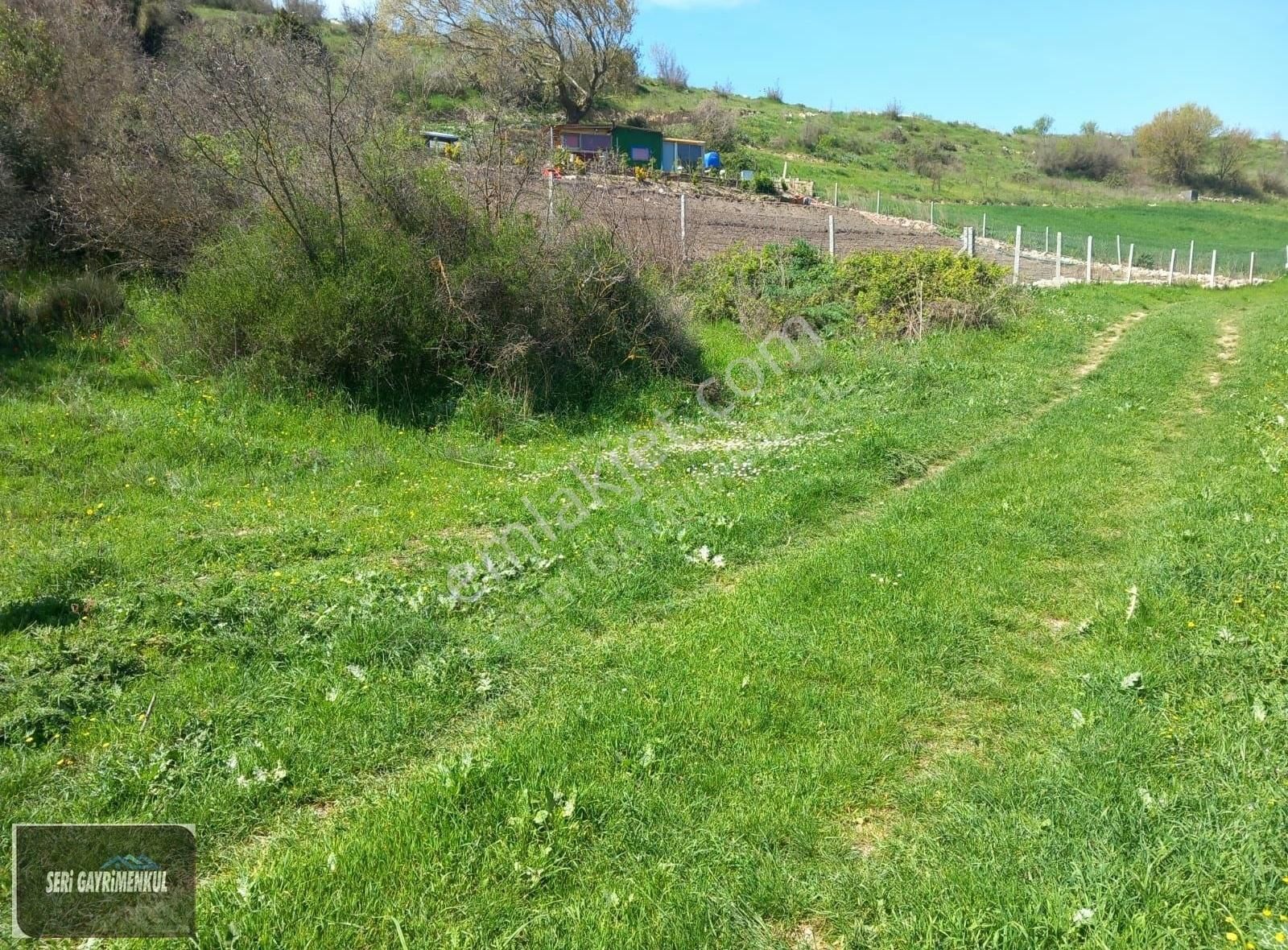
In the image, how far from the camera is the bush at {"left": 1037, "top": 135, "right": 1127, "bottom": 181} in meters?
76.2

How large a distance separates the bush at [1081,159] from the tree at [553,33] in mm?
48361

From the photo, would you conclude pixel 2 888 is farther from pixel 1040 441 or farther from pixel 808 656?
pixel 1040 441

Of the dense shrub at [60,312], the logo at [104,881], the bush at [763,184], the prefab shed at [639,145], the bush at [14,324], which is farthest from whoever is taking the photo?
the prefab shed at [639,145]

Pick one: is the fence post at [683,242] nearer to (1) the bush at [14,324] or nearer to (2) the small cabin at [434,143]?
(2) the small cabin at [434,143]

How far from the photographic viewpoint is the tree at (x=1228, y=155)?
78000 millimetres

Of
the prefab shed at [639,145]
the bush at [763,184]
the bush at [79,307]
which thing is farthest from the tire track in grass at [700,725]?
the prefab shed at [639,145]

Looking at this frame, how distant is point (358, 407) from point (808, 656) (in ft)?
22.5

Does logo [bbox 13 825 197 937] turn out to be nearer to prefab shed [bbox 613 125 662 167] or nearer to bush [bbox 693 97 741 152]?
prefab shed [bbox 613 125 662 167]

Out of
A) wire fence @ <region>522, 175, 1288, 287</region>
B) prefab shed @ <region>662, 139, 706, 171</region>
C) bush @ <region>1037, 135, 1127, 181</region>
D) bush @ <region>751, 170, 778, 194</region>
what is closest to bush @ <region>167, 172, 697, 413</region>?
wire fence @ <region>522, 175, 1288, 287</region>

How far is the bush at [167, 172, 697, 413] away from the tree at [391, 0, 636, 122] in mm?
30650

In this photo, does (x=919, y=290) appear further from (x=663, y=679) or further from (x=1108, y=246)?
(x=1108, y=246)

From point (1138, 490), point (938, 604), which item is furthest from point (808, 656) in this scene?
point (1138, 490)

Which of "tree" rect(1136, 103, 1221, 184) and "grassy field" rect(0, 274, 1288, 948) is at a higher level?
"tree" rect(1136, 103, 1221, 184)

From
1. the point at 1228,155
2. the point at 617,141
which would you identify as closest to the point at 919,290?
the point at 617,141
